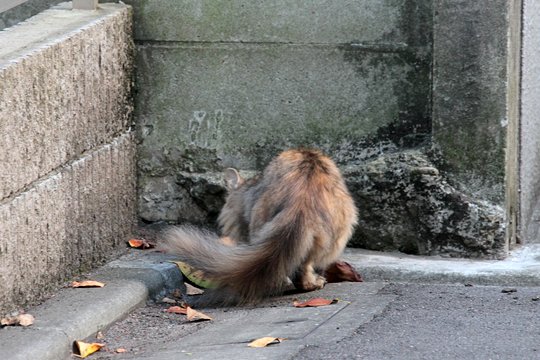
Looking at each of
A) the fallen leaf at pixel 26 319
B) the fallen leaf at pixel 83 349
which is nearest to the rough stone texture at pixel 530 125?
the fallen leaf at pixel 83 349

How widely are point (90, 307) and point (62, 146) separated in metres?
0.83

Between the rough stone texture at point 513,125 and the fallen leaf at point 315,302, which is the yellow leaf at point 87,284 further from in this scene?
the rough stone texture at point 513,125

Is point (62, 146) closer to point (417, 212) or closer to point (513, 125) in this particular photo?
point (417, 212)

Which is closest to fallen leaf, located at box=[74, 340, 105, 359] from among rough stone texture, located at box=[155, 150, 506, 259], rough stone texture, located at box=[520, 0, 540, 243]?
rough stone texture, located at box=[155, 150, 506, 259]

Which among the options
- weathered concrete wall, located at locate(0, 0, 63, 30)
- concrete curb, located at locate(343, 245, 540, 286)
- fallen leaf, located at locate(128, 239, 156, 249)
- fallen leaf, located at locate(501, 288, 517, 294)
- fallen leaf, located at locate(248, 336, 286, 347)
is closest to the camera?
fallen leaf, located at locate(248, 336, 286, 347)

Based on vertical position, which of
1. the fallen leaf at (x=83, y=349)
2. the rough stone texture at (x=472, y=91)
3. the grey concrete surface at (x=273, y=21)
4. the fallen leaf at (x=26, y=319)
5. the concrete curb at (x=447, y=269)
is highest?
the grey concrete surface at (x=273, y=21)

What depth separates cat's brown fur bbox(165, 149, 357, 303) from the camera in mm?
5324

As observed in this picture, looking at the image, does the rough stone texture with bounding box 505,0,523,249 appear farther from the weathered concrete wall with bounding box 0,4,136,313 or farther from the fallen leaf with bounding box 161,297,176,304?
the weathered concrete wall with bounding box 0,4,136,313

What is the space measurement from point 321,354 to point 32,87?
179 cm

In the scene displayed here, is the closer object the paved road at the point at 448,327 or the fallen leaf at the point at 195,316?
the paved road at the point at 448,327

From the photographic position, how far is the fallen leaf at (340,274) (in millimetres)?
5895

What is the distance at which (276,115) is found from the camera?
6.39 m

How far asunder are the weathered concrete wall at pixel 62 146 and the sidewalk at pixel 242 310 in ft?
0.62

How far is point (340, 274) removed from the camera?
590 cm
